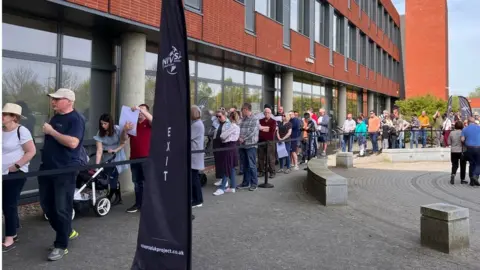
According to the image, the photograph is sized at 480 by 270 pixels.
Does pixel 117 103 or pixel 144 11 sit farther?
pixel 117 103

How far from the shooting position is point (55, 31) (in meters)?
8.64

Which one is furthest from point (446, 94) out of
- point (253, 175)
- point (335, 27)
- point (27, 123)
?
point (27, 123)

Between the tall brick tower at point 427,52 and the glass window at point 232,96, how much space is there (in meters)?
41.7

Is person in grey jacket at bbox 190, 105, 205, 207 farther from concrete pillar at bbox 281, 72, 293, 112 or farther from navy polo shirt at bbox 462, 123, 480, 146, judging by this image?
concrete pillar at bbox 281, 72, 293, 112

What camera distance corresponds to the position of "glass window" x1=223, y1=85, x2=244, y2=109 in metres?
14.7

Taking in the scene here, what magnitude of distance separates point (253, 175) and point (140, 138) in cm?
303

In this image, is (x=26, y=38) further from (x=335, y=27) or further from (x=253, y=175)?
(x=335, y=27)

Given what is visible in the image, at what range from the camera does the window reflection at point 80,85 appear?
8.89 meters

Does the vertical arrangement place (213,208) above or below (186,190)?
below

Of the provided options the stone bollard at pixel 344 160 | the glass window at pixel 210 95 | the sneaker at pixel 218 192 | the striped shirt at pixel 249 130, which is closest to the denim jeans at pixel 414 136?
the stone bollard at pixel 344 160

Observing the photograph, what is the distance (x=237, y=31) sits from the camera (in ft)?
43.1

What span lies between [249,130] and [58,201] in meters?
5.33

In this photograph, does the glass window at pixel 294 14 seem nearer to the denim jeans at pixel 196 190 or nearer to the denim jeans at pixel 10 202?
the denim jeans at pixel 196 190

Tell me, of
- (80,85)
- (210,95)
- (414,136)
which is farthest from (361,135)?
(80,85)
